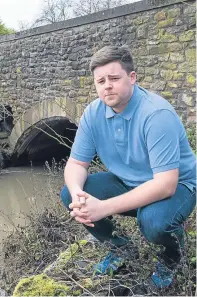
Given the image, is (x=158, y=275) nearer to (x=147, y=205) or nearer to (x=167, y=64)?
(x=147, y=205)

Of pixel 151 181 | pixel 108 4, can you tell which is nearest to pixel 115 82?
pixel 151 181

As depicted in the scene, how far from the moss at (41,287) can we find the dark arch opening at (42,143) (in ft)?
21.3

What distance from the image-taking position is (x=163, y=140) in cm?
215

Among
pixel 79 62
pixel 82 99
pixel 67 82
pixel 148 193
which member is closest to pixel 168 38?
pixel 79 62

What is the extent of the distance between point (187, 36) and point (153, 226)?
4059mm

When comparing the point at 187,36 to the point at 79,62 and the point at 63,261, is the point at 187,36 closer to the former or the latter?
the point at 79,62

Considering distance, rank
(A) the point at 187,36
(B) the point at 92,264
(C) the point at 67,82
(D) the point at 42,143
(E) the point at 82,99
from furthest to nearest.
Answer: (D) the point at 42,143 → (C) the point at 67,82 → (E) the point at 82,99 → (A) the point at 187,36 → (B) the point at 92,264

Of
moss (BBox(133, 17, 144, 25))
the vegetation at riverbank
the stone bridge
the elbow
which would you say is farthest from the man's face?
moss (BBox(133, 17, 144, 25))

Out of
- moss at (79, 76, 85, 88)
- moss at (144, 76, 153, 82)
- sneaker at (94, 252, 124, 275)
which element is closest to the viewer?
sneaker at (94, 252, 124, 275)

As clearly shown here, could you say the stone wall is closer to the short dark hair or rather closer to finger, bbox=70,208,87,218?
the short dark hair

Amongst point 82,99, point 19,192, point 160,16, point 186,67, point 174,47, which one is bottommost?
point 19,192

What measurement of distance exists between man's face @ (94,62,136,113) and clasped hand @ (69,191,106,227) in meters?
0.52

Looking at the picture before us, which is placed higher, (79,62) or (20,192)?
(79,62)

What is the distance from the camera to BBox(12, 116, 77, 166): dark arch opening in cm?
975
